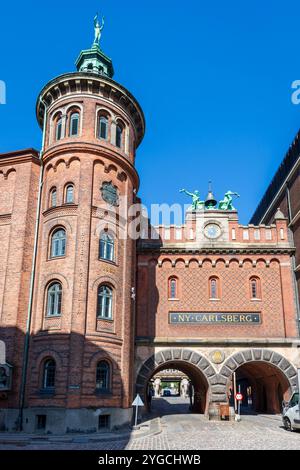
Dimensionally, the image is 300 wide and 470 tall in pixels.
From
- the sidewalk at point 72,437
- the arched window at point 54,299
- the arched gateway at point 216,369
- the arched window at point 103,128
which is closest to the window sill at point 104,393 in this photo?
the sidewalk at point 72,437

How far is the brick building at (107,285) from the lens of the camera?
21828 millimetres

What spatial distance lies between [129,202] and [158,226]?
5322mm

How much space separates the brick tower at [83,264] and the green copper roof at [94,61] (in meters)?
5.26

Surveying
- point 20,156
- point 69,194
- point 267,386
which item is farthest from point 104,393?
point 267,386

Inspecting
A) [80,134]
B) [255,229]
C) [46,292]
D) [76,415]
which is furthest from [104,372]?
[255,229]

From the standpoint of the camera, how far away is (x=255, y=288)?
30234 millimetres

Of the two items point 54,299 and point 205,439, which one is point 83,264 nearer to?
point 54,299

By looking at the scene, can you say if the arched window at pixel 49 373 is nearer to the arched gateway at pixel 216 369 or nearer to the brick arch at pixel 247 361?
the arched gateway at pixel 216 369

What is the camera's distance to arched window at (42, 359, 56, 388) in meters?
21.7

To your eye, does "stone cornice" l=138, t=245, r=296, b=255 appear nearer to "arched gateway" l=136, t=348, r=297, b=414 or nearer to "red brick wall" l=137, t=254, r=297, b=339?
"red brick wall" l=137, t=254, r=297, b=339

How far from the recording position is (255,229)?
3170 cm

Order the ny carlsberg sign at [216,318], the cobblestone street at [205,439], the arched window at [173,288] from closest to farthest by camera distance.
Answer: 1. the cobblestone street at [205,439]
2. the ny carlsberg sign at [216,318]
3. the arched window at [173,288]

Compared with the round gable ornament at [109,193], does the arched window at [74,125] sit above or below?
above
